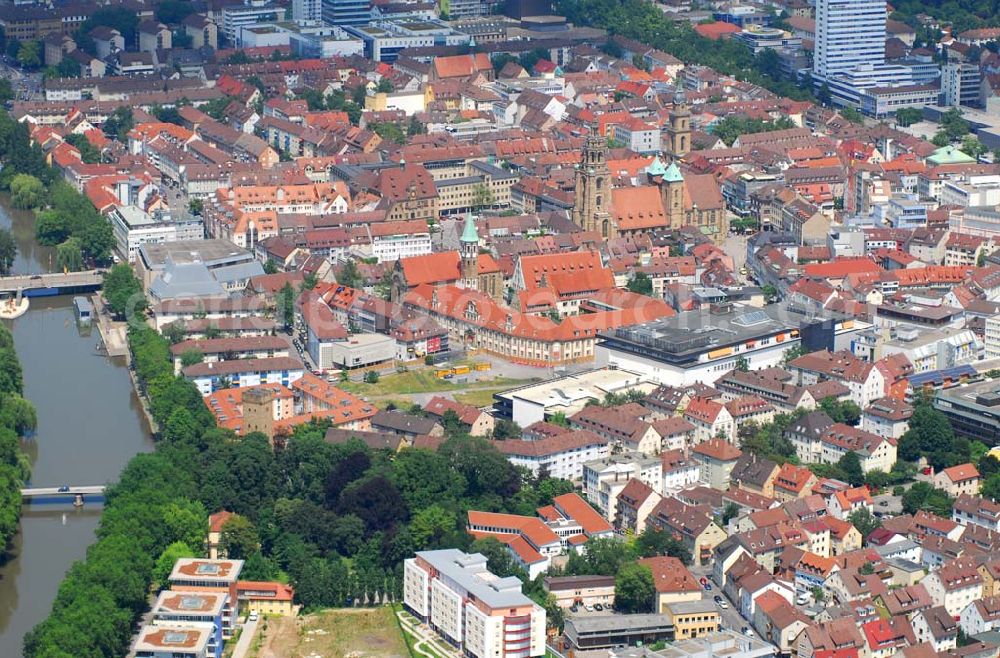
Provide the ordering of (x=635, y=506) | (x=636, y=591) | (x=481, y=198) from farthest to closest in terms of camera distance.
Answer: (x=481, y=198)
(x=635, y=506)
(x=636, y=591)

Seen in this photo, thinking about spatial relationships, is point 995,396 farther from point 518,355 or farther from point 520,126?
point 520,126

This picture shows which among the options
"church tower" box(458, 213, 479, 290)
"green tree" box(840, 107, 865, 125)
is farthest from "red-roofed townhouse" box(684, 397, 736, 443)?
"green tree" box(840, 107, 865, 125)

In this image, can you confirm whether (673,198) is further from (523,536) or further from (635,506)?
(523,536)

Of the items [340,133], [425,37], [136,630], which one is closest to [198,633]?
[136,630]

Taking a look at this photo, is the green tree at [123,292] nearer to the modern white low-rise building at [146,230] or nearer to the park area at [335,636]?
the modern white low-rise building at [146,230]

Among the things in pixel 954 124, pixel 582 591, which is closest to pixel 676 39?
pixel 954 124

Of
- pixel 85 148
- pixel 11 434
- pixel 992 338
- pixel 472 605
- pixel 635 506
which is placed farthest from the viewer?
pixel 85 148

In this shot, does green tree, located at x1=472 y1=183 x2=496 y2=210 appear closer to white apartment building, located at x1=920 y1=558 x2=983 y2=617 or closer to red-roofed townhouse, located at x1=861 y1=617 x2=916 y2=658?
white apartment building, located at x1=920 y1=558 x2=983 y2=617

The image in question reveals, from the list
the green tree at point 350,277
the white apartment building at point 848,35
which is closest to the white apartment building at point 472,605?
the green tree at point 350,277
